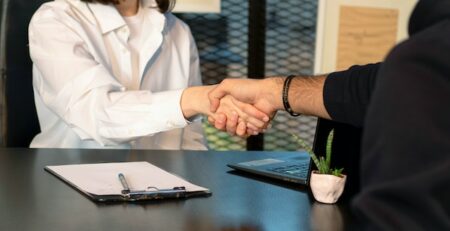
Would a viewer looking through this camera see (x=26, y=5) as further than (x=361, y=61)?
No

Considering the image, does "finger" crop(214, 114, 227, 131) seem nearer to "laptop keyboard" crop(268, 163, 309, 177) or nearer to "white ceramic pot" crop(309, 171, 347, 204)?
"laptop keyboard" crop(268, 163, 309, 177)

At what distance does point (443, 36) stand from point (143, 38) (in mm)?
1380

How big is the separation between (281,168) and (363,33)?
1.39 m

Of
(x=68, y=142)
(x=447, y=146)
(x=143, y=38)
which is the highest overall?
(x=447, y=146)

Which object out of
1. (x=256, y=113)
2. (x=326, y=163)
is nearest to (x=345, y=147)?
(x=326, y=163)

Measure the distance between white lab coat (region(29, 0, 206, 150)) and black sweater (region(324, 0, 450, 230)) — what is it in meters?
1.03

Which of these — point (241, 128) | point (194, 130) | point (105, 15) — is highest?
point (105, 15)

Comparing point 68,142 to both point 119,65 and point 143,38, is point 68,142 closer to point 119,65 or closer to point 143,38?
point 119,65

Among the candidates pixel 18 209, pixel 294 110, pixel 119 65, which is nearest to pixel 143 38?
pixel 119 65

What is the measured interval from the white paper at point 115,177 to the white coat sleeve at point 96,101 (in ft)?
0.91

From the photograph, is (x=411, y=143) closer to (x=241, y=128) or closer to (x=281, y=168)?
(x=281, y=168)

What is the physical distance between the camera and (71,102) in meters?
1.53

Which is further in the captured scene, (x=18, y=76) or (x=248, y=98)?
(x=18, y=76)

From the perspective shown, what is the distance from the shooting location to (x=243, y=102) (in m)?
1.50
